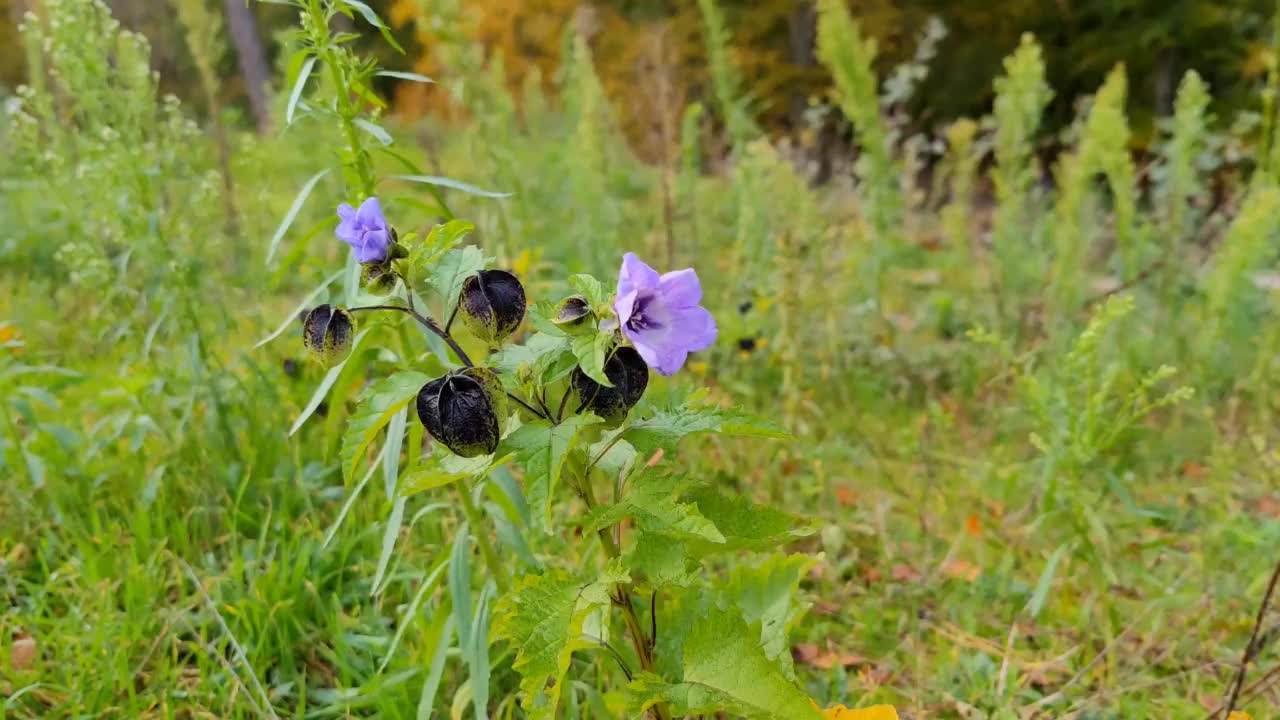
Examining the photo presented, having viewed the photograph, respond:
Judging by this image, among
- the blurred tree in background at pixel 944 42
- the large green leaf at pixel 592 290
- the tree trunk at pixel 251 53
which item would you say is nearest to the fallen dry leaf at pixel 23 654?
the large green leaf at pixel 592 290

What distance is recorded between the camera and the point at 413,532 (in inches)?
82.2

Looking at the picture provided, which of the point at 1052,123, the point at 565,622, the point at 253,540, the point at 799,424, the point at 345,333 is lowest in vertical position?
the point at 1052,123

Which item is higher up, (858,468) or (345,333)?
(345,333)

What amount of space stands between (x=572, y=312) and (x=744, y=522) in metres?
0.34

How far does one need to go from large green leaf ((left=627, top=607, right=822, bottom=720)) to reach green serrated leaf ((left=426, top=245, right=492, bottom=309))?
0.49m

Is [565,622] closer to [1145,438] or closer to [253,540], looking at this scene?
[253,540]

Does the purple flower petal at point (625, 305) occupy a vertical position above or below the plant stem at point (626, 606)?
above

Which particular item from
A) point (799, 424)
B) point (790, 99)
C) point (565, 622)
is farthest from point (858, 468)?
point (790, 99)

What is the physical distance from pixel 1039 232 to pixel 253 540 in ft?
11.0

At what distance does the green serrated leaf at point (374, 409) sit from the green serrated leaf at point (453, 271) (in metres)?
0.11

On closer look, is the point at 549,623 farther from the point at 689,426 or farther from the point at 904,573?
the point at 904,573

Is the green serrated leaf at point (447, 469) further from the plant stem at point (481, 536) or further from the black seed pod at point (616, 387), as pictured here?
the plant stem at point (481, 536)

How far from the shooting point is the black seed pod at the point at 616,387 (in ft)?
3.28

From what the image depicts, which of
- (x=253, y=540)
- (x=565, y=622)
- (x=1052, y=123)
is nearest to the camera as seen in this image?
(x=565, y=622)
